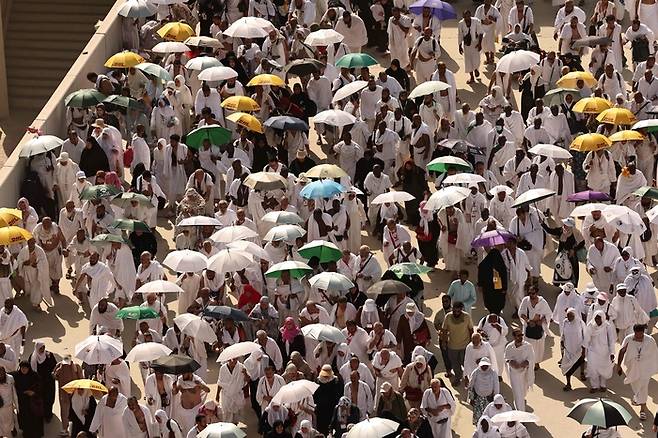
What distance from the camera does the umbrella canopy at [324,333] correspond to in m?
25.4

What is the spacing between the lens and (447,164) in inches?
1148

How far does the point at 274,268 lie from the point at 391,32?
8463 millimetres

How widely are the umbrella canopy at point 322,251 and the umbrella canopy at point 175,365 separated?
2939 millimetres

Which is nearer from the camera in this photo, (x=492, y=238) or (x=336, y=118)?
(x=492, y=238)

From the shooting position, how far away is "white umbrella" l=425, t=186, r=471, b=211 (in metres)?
27.9

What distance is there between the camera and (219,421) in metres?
24.9

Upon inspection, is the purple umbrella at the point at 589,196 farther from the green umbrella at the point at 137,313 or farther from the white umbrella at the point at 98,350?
the white umbrella at the point at 98,350

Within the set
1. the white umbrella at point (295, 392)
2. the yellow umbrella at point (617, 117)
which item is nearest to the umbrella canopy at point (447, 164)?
the yellow umbrella at point (617, 117)

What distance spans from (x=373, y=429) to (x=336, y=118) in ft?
25.8

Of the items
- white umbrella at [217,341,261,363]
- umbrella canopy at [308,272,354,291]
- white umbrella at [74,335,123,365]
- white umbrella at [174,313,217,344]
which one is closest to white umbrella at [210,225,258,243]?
umbrella canopy at [308,272,354,291]

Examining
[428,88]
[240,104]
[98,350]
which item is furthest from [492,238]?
[98,350]

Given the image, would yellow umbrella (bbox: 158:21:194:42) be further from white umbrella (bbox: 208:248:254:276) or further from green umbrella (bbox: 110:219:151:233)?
white umbrella (bbox: 208:248:254:276)

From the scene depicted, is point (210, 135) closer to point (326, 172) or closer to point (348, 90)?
point (326, 172)

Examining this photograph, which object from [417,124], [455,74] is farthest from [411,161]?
[455,74]
